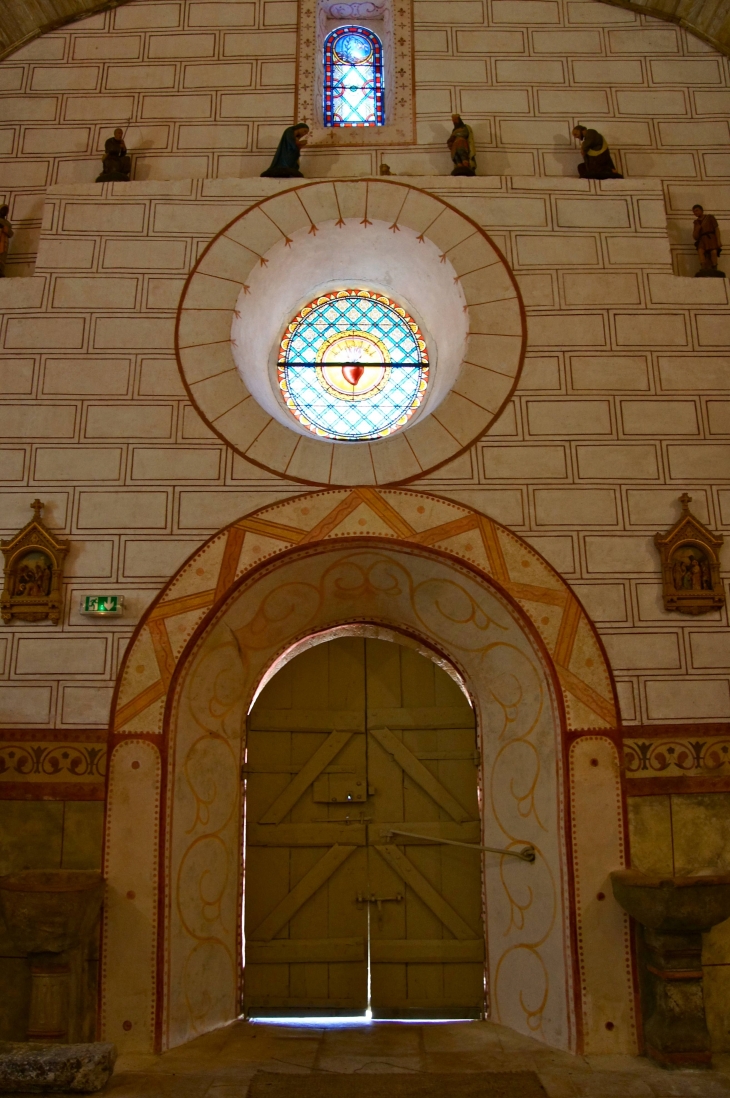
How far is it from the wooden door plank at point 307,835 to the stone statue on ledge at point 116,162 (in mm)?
4648

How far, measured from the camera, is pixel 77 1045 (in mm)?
4762

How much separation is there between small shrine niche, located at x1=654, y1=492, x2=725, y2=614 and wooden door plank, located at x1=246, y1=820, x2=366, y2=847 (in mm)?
2047

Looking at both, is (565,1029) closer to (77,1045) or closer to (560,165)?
(77,1045)

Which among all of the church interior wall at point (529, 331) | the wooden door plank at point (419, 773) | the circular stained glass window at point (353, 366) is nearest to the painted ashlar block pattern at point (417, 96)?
the church interior wall at point (529, 331)

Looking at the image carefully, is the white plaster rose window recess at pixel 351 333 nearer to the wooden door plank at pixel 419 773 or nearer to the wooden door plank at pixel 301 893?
the wooden door plank at pixel 419 773

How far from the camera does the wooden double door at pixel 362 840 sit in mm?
6125

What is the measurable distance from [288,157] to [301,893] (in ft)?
16.7

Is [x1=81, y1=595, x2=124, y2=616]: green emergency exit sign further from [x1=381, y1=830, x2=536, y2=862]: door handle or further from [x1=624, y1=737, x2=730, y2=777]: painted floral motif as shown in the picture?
[x1=624, y1=737, x2=730, y2=777]: painted floral motif

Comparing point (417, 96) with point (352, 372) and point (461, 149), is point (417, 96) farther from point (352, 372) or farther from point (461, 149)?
point (352, 372)

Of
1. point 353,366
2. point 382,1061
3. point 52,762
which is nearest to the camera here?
point 382,1061

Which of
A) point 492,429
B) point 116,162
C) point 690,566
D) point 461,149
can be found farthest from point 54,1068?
point 461,149

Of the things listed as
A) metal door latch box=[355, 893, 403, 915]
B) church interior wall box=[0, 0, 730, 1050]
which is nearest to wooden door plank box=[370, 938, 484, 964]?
metal door latch box=[355, 893, 403, 915]

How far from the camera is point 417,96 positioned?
7.22 m

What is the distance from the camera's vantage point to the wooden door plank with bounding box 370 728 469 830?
6332 millimetres
